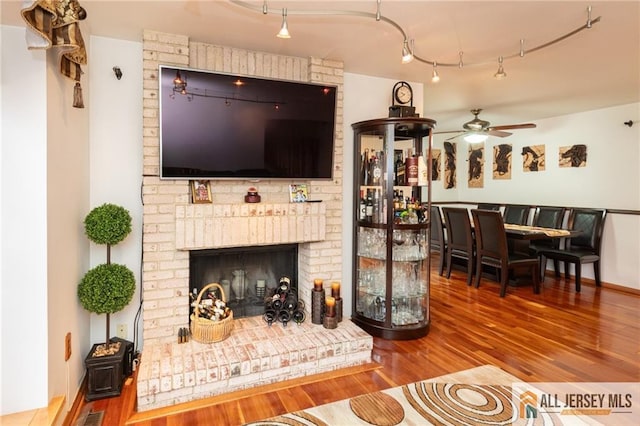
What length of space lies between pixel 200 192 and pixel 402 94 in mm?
2098

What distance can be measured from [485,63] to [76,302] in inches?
137

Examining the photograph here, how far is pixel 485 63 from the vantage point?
2.96 metres

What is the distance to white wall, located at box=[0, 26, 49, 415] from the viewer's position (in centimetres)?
174

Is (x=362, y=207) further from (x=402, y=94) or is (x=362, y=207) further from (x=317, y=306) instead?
(x=402, y=94)

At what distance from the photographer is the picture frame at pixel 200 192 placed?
2.77 meters

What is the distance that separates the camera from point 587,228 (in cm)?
492

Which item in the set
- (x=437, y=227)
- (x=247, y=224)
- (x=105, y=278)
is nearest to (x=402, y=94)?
(x=247, y=224)

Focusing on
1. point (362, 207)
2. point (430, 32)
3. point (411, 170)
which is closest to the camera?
point (430, 32)

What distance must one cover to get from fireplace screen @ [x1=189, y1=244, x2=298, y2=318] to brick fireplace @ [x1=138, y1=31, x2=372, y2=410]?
0.18 meters

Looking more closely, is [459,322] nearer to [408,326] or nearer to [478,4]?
[408,326]

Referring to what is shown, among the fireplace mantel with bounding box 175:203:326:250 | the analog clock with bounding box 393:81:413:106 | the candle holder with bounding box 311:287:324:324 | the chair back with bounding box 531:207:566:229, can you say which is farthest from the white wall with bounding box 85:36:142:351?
the chair back with bounding box 531:207:566:229

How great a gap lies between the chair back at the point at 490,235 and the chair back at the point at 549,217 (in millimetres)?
1368

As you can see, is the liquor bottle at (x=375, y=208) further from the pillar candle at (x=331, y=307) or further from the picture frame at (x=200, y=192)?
the picture frame at (x=200, y=192)

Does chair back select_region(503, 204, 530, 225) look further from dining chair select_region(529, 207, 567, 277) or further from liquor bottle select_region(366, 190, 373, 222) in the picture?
liquor bottle select_region(366, 190, 373, 222)
